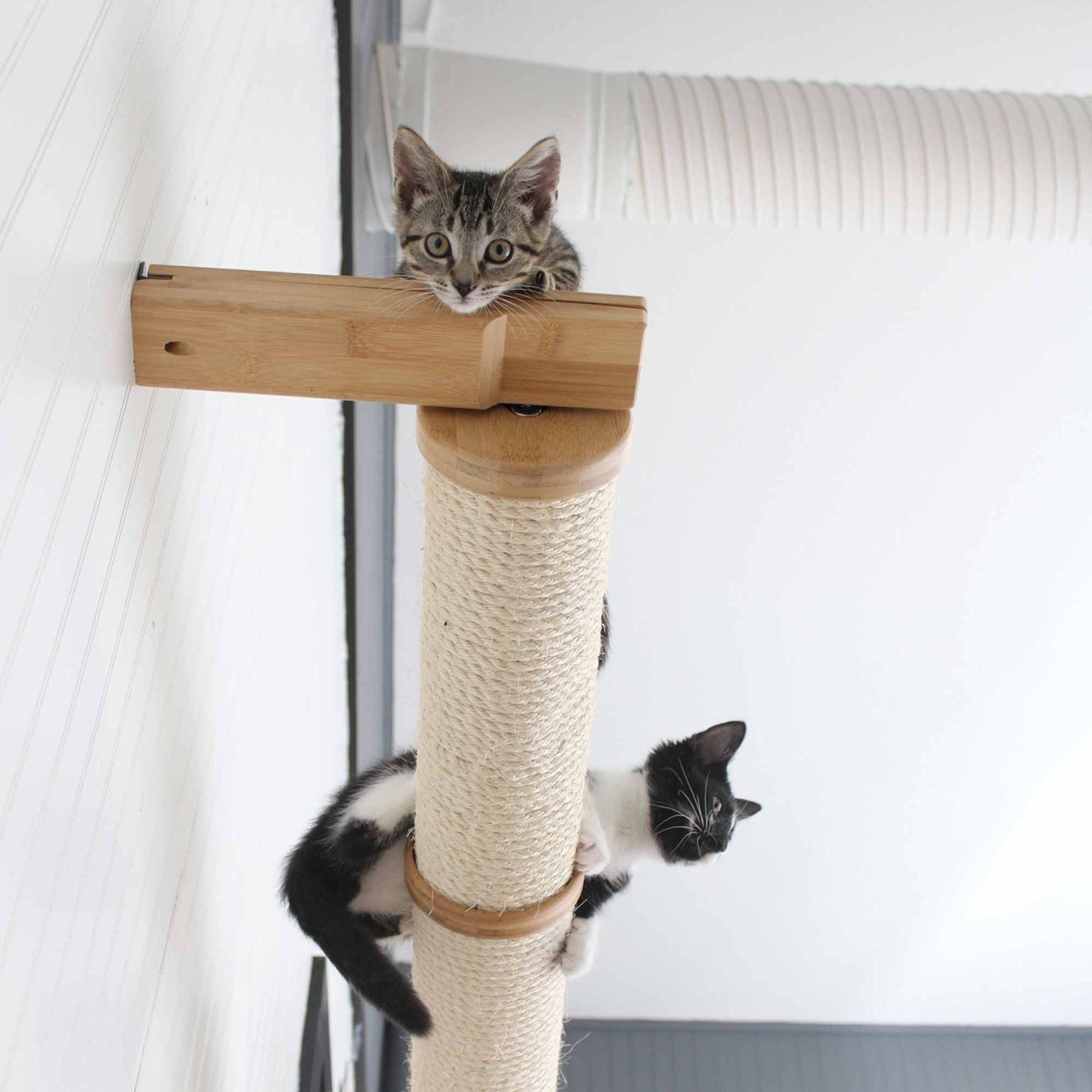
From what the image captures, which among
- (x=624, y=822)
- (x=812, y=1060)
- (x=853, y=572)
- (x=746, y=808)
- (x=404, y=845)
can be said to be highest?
(x=853, y=572)

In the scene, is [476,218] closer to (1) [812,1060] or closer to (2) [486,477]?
(2) [486,477]

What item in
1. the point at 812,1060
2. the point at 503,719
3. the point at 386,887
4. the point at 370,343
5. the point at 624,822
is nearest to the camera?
the point at 370,343

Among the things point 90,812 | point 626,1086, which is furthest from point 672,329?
point 626,1086

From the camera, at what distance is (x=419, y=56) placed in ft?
4.07

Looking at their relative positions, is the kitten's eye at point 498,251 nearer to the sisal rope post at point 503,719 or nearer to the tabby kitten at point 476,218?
the tabby kitten at point 476,218

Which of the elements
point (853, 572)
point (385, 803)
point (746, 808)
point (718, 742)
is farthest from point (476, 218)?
point (853, 572)

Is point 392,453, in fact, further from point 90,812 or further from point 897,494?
point 90,812

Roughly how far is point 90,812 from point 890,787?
7.23 ft

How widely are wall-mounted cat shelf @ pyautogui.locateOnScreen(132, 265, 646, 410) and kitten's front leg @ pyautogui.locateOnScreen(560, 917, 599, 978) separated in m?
0.50

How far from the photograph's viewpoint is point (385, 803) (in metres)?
0.96

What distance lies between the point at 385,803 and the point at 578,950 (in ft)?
0.71

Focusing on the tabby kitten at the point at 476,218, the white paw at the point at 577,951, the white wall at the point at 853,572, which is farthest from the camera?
the white wall at the point at 853,572

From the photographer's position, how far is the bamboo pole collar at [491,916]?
0.83 metres

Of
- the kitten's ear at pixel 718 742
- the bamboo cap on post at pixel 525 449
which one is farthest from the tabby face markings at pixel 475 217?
the kitten's ear at pixel 718 742
